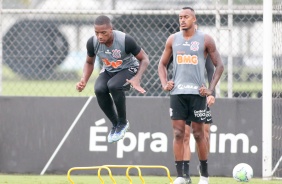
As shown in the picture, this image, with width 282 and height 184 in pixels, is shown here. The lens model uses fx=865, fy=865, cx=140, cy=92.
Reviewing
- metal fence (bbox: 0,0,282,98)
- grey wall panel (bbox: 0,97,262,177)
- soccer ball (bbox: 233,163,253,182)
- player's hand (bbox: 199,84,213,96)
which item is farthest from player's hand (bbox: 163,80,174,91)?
grey wall panel (bbox: 0,97,262,177)

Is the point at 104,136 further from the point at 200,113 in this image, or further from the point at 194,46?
the point at 194,46

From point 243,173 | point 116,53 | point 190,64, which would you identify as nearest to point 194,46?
point 190,64

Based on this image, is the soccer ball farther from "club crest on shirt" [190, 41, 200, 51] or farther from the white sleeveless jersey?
"club crest on shirt" [190, 41, 200, 51]

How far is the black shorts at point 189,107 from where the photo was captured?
35.2 ft

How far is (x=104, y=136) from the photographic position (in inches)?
517

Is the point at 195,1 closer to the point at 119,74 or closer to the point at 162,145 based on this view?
the point at 162,145

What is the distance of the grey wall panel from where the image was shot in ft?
42.7

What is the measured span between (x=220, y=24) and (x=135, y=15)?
4.62 ft

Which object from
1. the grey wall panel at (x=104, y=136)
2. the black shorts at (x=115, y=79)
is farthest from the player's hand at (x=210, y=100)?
the grey wall panel at (x=104, y=136)

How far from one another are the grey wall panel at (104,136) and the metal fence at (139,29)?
0.48 meters

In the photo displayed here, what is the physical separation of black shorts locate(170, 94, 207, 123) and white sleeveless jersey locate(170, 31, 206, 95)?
0.10 m

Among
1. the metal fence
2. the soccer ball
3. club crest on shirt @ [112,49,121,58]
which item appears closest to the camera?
club crest on shirt @ [112,49,121,58]

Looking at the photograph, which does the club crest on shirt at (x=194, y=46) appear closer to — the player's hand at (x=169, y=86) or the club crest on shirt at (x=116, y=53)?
the player's hand at (x=169, y=86)

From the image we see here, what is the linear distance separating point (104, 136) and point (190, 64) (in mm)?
2906
